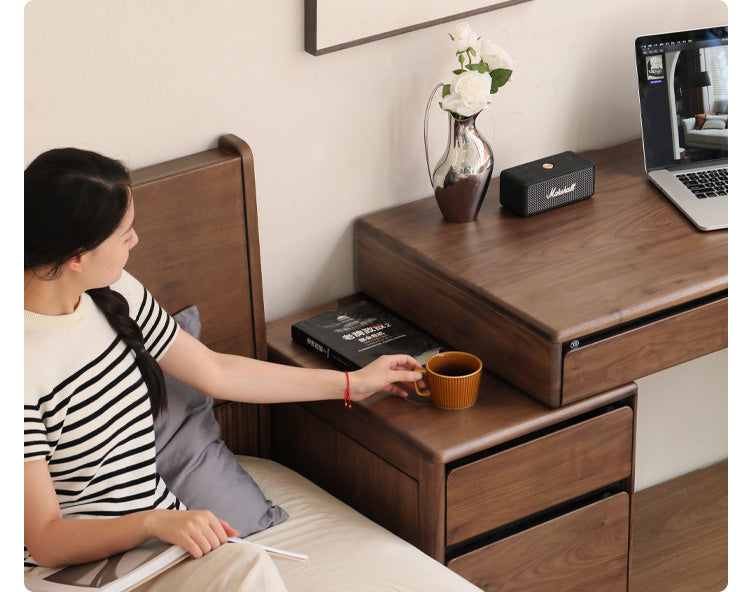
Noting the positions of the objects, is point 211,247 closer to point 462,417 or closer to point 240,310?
point 240,310

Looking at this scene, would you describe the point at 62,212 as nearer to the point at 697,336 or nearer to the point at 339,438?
the point at 339,438

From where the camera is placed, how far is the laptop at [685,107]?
7.07ft

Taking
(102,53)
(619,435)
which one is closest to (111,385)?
(102,53)

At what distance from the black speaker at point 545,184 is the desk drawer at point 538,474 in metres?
0.44

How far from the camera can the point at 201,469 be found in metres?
1.75

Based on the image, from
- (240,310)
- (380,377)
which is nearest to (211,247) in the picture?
(240,310)

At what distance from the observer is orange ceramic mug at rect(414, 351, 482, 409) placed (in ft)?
5.69

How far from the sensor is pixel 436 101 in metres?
2.09

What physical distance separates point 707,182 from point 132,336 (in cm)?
119

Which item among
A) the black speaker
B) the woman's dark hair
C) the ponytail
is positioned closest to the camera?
the woman's dark hair

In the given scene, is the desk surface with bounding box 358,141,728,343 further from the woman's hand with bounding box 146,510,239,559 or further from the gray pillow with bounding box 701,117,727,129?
the woman's hand with bounding box 146,510,239,559

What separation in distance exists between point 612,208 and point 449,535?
74 cm

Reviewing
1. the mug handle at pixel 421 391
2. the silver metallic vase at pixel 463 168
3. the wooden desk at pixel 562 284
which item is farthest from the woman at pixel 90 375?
the silver metallic vase at pixel 463 168

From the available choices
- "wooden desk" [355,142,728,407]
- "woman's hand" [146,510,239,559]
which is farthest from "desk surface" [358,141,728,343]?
"woman's hand" [146,510,239,559]
